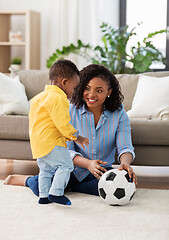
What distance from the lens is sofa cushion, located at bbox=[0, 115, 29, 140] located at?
8.32ft

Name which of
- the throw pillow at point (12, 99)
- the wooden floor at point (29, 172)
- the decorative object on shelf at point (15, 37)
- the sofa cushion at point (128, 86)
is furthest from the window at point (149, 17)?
the wooden floor at point (29, 172)

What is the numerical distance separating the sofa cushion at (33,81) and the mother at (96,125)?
110cm

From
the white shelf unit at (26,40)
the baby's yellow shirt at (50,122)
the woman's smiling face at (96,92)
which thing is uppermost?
the white shelf unit at (26,40)

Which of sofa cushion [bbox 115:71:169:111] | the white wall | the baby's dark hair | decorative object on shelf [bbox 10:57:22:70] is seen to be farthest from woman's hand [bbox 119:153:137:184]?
decorative object on shelf [bbox 10:57:22:70]

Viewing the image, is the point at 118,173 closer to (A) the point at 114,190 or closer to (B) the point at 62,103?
(A) the point at 114,190

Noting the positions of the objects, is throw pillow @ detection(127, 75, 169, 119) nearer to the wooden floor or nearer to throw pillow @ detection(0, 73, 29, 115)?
the wooden floor

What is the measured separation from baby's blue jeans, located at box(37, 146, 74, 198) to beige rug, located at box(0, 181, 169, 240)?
0.27 ft

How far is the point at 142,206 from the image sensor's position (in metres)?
1.88

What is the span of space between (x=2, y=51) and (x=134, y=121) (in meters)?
2.93

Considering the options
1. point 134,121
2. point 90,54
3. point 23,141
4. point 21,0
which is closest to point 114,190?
point 134,121

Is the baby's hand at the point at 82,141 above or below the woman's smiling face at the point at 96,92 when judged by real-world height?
below

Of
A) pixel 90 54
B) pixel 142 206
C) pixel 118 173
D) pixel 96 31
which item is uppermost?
pixel 96 31

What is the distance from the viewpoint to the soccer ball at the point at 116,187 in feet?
5.94

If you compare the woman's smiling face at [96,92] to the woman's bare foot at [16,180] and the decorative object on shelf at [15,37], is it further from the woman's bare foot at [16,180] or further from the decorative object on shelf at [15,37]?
the decorative object on shelf at [15,37]
